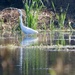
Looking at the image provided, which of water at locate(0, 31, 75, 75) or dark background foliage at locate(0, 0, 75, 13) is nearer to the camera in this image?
water at locate(0, 31, 75, 75)

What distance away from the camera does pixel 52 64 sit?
10781 mm

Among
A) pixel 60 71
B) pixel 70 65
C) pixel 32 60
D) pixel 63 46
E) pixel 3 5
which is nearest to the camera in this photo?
pixel 60 71

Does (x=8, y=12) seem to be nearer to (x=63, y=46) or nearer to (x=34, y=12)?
(x=34, y=12)

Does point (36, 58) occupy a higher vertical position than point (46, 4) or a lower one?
lower

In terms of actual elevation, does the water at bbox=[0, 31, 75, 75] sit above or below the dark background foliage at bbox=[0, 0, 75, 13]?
below

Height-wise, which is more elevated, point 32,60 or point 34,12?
point 34,12

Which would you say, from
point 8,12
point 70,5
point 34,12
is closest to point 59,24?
point 34,12

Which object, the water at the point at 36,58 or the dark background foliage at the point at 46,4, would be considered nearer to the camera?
the water at the point at 36,58

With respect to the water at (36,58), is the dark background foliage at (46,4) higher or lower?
higher

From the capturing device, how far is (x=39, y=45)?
14.8m

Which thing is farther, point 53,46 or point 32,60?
point 53,46

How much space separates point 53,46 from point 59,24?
277 inches

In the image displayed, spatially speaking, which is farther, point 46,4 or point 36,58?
point 46,4

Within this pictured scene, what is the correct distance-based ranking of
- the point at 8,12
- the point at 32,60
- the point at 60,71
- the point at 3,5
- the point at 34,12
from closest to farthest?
the point at 60,71, the point at 32,60, the point at 34,12, the point at 8,12, the point at 3,5
